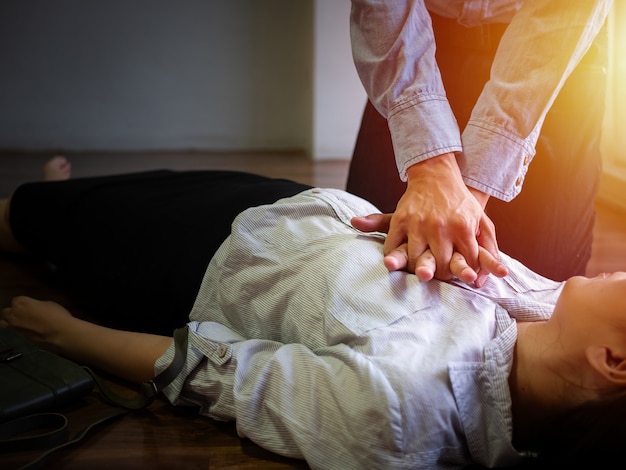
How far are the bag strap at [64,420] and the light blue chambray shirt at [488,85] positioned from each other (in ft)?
1.59

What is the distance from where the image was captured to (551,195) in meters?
1.53

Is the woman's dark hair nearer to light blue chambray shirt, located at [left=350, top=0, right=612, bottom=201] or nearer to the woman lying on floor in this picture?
the woman lying on floor

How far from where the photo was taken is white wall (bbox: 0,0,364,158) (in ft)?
11.0

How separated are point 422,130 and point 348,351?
0.43m

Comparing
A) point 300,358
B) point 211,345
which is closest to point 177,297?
point 211,345

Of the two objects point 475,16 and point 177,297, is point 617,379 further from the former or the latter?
point 475,16

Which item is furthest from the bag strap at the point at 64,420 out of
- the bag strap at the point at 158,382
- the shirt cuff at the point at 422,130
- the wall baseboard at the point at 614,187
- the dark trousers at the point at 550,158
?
the wall baseboard at the point at 614,187

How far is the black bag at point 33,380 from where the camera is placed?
1034 millimetres

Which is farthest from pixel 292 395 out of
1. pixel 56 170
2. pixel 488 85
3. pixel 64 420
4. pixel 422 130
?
pixel 56 170

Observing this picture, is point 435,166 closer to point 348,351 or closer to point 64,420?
point 348,351

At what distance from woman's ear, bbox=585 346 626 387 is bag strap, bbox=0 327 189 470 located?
56cm

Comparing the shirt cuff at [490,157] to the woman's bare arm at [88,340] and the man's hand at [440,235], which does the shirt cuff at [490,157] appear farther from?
the woman's bare arm at [88,340]

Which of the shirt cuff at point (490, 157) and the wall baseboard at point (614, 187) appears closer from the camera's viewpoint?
the shirt cuff at point (490, 157)

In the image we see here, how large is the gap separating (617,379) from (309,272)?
434 mm
